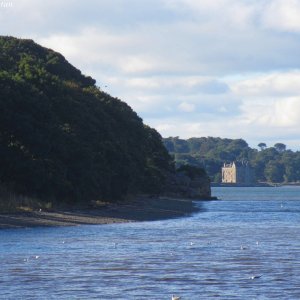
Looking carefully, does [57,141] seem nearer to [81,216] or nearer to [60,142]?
[60,142]

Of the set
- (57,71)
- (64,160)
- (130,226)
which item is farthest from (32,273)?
(57,71)

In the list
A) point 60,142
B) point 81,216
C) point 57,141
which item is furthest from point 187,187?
point 81,216

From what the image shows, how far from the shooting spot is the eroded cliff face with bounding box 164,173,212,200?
13462cm

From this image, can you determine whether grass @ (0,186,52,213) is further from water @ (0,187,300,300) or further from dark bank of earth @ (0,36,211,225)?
water @ (0,187,300,300)

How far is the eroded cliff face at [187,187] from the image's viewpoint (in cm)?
13462

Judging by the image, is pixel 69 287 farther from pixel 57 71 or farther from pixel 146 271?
pixel 57 71

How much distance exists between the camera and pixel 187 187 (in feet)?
457

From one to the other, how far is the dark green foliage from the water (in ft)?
44.2

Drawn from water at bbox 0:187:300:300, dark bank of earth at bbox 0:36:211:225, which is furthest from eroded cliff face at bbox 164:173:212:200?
water at bbox 0:187:300:300

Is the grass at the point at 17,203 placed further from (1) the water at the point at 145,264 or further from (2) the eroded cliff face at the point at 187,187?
(2) the eroded cliff face at the point at 187,187

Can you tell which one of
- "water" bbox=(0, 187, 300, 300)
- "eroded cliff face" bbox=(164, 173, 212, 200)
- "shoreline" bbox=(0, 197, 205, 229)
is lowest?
"water" bbox=(0, 187, 300, 300)

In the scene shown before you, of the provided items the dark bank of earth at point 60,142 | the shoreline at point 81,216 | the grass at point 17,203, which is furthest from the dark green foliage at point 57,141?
the shoreline at point 81,216

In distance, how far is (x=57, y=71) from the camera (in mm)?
108625

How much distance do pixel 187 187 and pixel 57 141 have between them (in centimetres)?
7635
